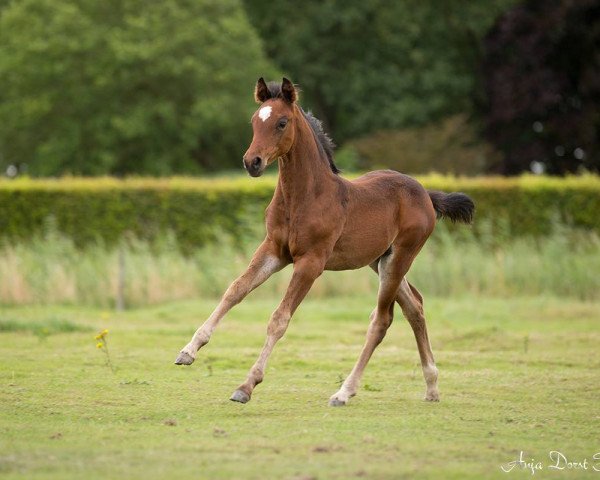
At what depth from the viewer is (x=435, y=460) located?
279 inches

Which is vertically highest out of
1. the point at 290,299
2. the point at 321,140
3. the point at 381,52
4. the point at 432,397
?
the point at 321,140

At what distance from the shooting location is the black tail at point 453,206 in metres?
10.5

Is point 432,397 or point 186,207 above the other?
point 432,397

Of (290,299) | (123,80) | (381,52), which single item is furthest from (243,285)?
(381,52)

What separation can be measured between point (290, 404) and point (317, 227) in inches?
57.4

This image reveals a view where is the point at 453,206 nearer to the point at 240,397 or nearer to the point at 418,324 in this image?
the point at 418,324

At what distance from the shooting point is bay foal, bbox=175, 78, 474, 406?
8.69 m

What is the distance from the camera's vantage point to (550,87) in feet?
120

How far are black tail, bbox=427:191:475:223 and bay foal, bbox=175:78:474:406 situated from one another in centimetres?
47

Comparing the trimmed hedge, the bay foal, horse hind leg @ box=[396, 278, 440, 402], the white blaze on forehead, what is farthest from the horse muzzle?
the trimmed hedge

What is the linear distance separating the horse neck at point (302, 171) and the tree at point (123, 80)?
96.1 feet

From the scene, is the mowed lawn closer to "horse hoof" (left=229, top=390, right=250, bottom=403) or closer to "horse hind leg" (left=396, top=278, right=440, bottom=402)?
"horse hoof" (left=229, top=390, right=250, bottom=403)

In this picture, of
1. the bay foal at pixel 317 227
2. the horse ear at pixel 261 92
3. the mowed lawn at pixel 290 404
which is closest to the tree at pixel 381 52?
the mowed lawn at pixel 290 404

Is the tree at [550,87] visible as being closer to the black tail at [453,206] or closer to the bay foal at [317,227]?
the black tail at [453,206]
